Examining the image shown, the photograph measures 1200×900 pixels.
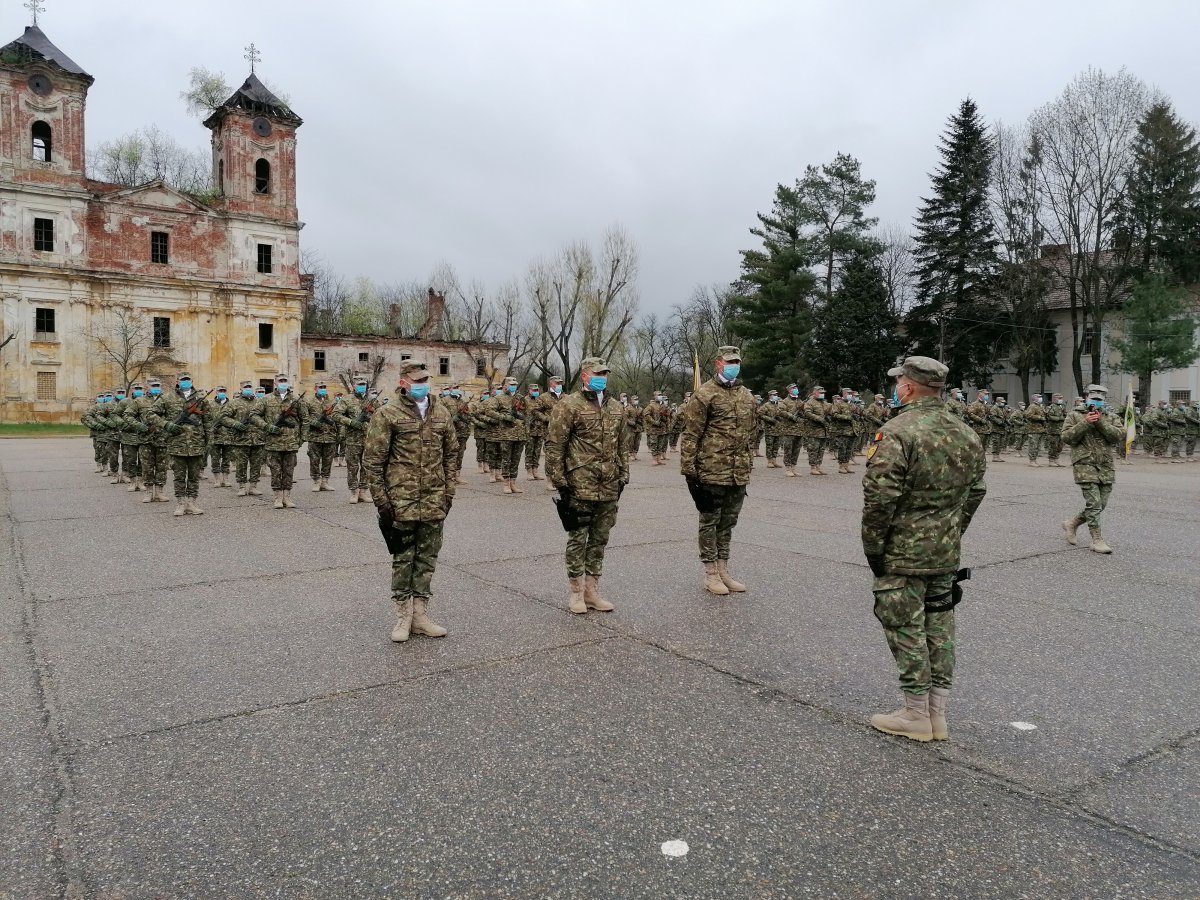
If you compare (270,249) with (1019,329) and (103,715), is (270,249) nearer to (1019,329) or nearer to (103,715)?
(1019,329)

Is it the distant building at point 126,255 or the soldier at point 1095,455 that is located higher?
the distant building at point 126,255

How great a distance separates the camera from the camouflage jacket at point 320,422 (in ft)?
47.8

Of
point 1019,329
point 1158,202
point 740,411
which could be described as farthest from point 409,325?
point 740,411

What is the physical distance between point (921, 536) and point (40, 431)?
1922 inches

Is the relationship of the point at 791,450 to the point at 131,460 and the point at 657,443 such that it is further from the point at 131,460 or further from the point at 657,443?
the point at 131,460

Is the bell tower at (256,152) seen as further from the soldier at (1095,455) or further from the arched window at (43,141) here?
the soldier at (1095,455)

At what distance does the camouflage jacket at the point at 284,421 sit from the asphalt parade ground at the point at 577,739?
5.24 metres

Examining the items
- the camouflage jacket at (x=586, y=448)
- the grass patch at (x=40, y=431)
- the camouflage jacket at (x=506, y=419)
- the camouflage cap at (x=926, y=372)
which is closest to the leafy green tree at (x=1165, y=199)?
the camouflage jacket at (x=506, y=419)

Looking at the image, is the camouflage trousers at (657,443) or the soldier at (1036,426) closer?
the camouflage trousers at (657,443)

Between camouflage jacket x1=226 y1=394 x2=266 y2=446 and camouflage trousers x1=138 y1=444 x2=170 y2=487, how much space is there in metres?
1.19

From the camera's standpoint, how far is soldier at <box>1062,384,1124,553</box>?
31.3 feet

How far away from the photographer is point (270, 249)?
54562mm

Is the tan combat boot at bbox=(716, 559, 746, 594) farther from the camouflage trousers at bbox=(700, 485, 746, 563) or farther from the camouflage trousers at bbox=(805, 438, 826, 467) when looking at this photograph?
the camouflage trousers at bbox=(805, 438, 826, 467)

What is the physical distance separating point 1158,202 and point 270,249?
52.3 meters
